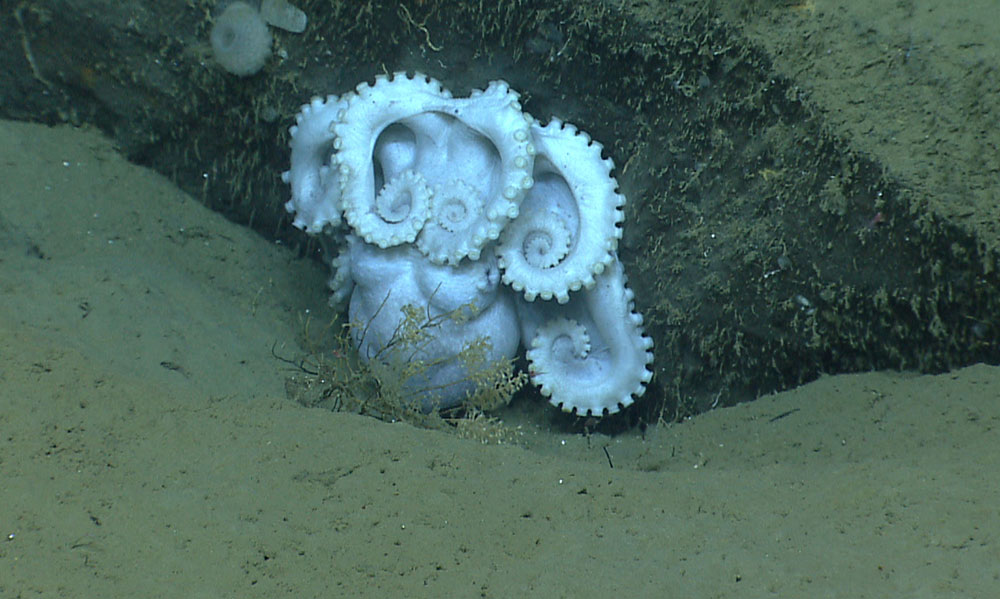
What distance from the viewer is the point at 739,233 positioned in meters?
3.42

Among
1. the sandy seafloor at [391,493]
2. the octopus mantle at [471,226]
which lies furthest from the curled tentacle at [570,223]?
the sandy seafloor at [391,493]

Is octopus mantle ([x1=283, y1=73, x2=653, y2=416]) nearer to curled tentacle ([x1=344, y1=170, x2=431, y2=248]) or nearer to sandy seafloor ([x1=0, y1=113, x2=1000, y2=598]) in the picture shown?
curled tentacle ([x1=344, y1=170, x2=431, y2=248])

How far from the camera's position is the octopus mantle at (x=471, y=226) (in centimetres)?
356

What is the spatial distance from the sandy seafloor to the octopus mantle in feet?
2.80

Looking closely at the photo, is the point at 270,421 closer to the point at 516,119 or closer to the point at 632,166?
the point at 516,119

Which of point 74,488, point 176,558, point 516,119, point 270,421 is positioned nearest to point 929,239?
point 516,119

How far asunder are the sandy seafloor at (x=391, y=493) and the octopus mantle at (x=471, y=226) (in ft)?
2.80

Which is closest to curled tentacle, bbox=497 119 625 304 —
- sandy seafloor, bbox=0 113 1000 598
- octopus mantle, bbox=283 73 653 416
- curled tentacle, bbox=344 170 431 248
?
octopus mantle, bbox=283 73 653 416

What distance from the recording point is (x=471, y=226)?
361cm

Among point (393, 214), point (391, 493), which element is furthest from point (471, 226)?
point (391, 493)

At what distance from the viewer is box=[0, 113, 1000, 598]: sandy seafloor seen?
1919 millimetres

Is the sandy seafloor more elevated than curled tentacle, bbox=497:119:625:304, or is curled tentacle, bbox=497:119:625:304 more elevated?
curled tentacle, bbox=497:119:625:304

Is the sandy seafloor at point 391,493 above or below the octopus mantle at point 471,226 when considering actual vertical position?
below

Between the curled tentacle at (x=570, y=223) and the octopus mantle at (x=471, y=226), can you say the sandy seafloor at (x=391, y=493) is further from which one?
the curled tentacle at (x=570, y=223)
